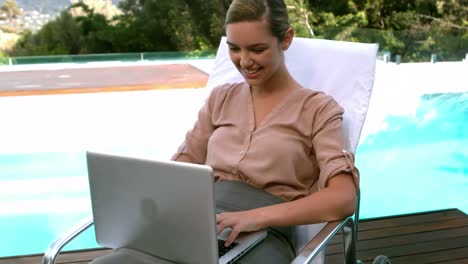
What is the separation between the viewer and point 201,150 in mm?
1847

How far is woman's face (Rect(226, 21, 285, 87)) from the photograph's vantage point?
154 cm

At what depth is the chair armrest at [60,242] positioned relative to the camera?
139 cm

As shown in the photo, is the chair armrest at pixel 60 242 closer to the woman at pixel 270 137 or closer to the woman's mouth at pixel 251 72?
the woman at pixel 270 137

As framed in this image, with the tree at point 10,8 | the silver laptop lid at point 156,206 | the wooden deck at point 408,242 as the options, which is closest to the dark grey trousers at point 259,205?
the silver laptop lid at point 156,206

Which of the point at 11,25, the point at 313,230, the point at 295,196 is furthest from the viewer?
the point at 11,25

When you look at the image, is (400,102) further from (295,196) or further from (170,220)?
(170,220)

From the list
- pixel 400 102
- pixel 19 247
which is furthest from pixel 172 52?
pixel 19 247

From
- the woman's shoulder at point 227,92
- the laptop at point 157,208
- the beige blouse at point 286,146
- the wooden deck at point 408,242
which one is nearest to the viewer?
the laptop at point 157,208

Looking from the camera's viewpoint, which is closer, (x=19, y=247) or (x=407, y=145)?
(x=19, y=247)

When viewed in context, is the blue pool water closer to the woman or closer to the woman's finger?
the woman

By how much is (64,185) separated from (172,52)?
→ 14.7ft

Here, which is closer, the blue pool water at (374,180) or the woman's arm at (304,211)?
the woman's arm at (304,211)

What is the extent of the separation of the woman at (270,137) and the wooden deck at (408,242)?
1111 mm

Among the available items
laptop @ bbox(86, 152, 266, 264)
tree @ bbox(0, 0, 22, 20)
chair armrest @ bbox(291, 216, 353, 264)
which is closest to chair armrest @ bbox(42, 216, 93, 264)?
laptop @ bbox(86, 152, 266, 264)
